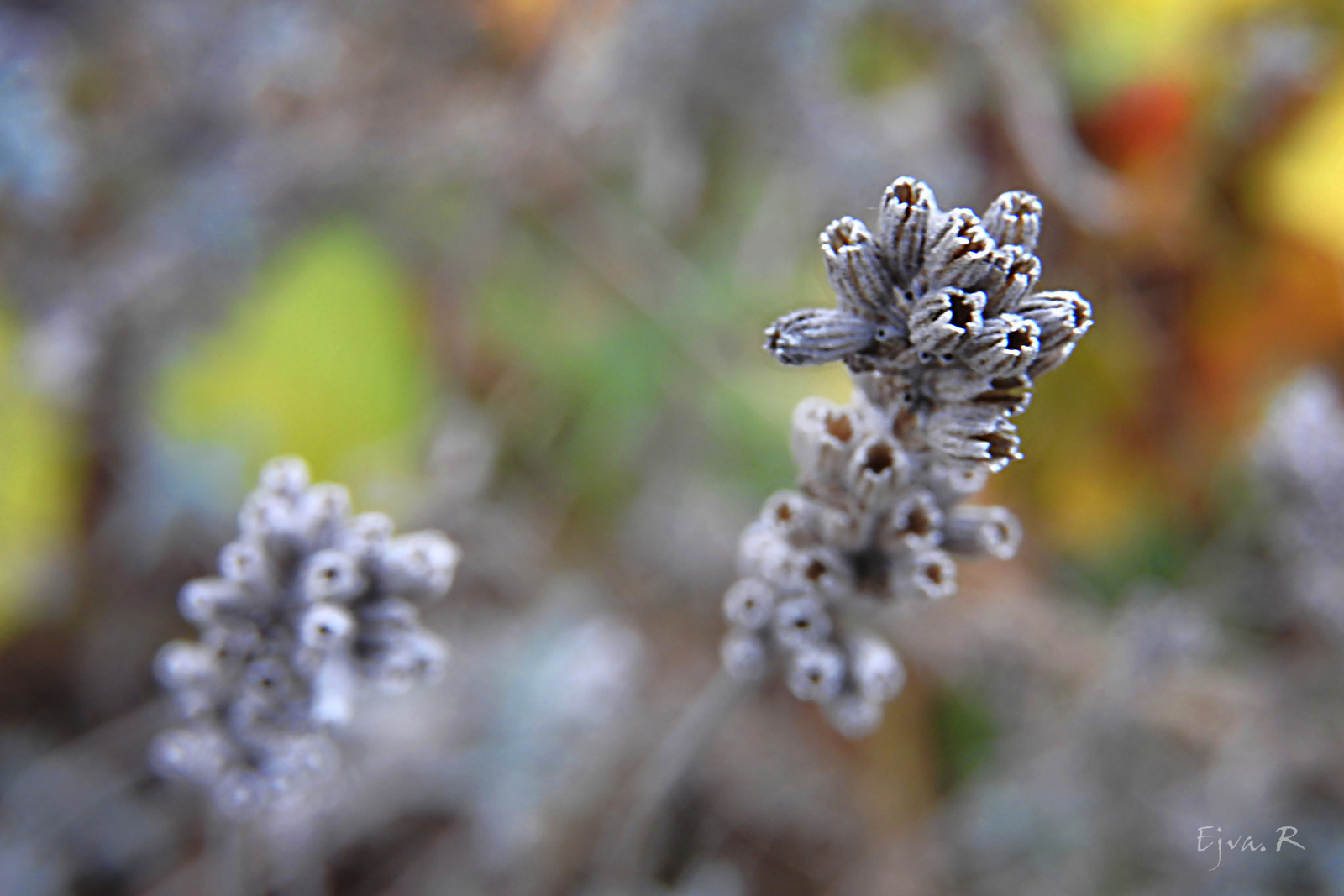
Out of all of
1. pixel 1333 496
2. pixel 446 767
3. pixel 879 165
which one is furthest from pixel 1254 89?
pixel 446 767

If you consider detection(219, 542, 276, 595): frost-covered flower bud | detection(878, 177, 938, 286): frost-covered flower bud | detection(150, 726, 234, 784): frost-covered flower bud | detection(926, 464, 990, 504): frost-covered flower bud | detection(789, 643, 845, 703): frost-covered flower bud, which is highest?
detection(878, 177, 938, 286): frost-covered flower bud

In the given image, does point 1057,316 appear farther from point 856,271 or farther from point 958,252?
point 856,271

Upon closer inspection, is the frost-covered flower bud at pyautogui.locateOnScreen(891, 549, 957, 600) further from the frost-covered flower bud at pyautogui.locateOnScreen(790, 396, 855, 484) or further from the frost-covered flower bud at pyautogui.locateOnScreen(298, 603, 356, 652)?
the frost-covered flower bud at pyautogui.locateOnScreen(298, 603, 356, 652)

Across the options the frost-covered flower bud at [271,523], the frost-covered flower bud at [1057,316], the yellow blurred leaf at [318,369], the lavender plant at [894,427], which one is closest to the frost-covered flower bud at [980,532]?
the lavender plant at [894,427]

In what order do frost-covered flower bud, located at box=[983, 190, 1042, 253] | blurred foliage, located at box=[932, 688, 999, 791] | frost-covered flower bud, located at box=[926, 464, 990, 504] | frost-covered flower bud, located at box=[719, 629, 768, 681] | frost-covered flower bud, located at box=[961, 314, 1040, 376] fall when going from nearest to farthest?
frost-covered flower bud, located at box=[961, 314, 1040, 376]
frost-covered flower bud, located at box=[983, 190, 1042, 253]
frost-covered flower bud, located at box=[926, 464, 990, 504]
frost-covered flower bud, located at box=[719, 629, 768, 681]
blurred foliage, located at box=[932, 688, 999, 791]

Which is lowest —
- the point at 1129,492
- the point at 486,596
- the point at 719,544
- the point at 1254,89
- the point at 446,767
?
the point at 446,767

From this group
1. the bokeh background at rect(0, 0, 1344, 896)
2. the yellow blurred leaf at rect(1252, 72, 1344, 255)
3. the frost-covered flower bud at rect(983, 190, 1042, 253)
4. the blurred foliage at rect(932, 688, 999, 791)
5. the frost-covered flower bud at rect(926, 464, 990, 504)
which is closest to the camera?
the frost-covered flower bud at rect(983, 190, 1042, 253)

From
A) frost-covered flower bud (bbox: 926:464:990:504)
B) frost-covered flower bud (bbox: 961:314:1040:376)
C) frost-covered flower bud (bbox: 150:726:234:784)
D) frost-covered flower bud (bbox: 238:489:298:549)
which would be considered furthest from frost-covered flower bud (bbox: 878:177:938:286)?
frost-covered flower bud (bbox: 150:726:234:784)

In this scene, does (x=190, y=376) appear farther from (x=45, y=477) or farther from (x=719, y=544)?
(x=719, y=544)
